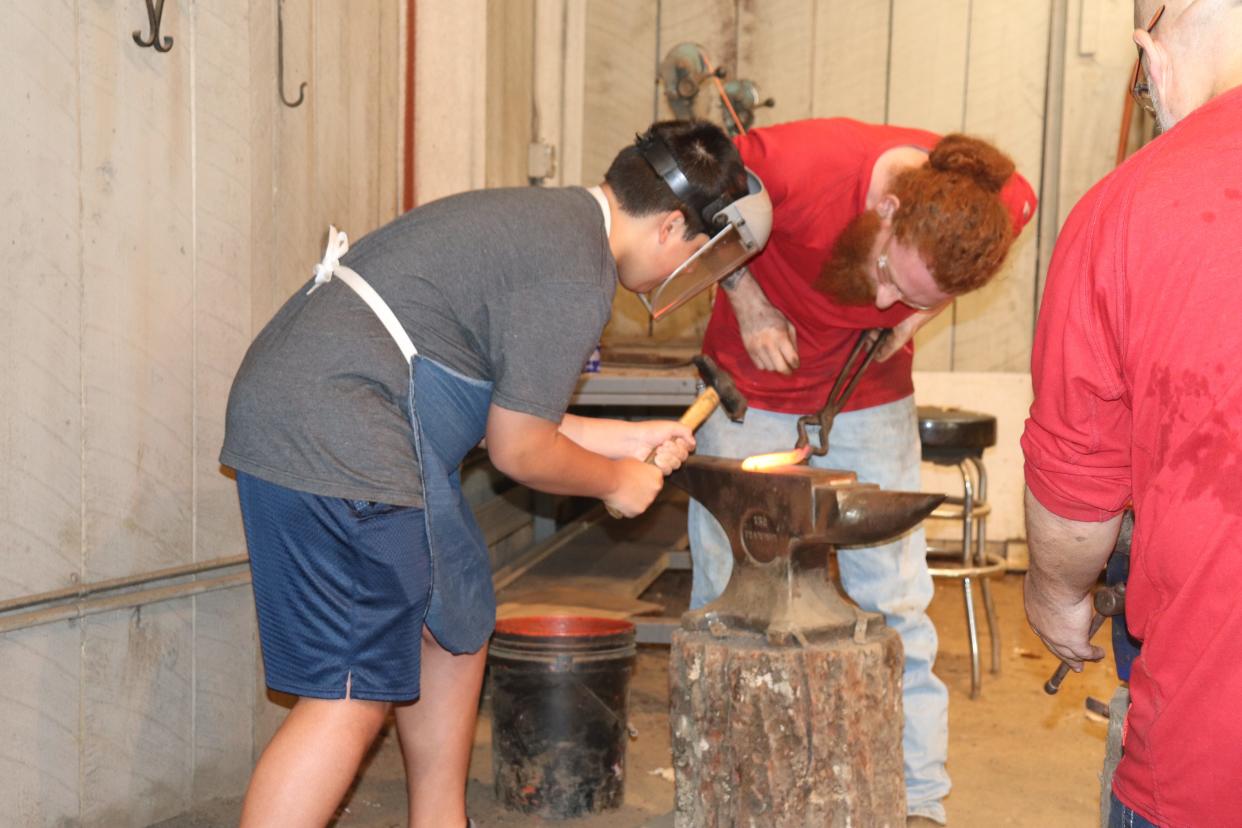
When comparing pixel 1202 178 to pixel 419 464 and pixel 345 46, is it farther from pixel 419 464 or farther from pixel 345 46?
pixel 345 46

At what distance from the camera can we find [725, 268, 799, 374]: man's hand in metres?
3.15

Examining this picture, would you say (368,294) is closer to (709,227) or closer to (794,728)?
(709,227)

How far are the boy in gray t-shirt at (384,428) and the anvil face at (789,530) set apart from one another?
1.75ft

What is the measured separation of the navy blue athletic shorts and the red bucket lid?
1105mm

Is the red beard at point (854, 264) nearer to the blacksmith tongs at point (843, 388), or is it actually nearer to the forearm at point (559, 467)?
the blacksmith tongs at point (843, 388)

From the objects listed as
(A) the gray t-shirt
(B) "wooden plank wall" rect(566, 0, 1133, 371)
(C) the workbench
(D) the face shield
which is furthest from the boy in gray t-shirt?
(B) "wooden plank wall" rect(566, 0, 1133, 371)

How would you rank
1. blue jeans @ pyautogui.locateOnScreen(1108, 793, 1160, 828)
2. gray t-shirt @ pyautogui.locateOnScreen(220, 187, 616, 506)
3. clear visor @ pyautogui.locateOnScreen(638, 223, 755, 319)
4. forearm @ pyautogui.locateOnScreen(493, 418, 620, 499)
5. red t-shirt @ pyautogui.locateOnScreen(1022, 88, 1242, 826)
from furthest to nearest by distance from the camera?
clear visor @ pyautogui.locateOnScreen(638, 223, 755, 319)
forearm @ pyautogui.locateOnScreen(493, 418, 620, 499)
gray t-shirt @ pyautogui.locateOnScreen(220, 187, 616, 506)
blue jeans @ pyautogui.locateOnScreen(1108, 793, 1160, 828)
red t-shirt @ pyautogui.locateOnScreen(1022, 88, 1242, 826)

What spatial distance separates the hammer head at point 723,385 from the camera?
2.99 metres

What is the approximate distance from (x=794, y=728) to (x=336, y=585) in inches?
40.2

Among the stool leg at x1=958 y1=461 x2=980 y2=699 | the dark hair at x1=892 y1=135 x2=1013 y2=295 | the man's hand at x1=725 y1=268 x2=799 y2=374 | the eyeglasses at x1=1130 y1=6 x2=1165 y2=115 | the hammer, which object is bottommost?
the stool leg at x1=958 y1=461 x2=980 y2=699

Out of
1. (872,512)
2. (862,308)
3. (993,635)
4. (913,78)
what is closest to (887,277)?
(862,308)

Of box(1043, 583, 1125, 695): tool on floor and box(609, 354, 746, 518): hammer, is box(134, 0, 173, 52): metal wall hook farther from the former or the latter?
box(1043, 583, 1125, 695): tool on floor

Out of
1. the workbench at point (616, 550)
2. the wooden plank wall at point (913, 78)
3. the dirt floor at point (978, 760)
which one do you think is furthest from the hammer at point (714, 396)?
the wooden plank wall at point (913, 78)

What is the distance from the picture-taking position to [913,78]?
6344 millimetres
